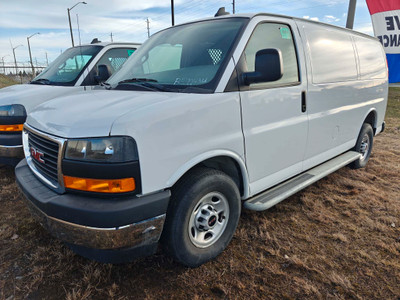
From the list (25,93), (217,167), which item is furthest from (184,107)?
(25,93)

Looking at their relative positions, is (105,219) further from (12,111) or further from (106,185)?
(12,111)

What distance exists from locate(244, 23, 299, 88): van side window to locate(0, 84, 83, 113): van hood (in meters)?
3.23

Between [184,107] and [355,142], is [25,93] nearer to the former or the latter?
[184,107]

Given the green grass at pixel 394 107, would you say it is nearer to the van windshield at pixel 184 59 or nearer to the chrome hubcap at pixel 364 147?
the chrome hubcap at pixel 364 147

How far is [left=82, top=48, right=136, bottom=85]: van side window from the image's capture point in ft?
16.8

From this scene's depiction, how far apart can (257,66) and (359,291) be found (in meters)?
1.93

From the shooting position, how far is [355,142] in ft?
15.1

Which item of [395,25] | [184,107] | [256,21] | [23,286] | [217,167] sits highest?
[395,25]

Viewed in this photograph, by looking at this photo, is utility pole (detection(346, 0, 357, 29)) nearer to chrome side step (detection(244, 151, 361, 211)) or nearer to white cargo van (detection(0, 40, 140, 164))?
white cargo van (detection(0, 40, 140, 164))

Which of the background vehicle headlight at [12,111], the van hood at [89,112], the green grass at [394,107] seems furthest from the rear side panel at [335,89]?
the green grass at [394,107]

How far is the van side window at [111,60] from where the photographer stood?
5120 millimetres

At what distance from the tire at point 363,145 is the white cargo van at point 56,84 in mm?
3841

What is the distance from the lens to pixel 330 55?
12.1 ft

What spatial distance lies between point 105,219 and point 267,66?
1.71m
